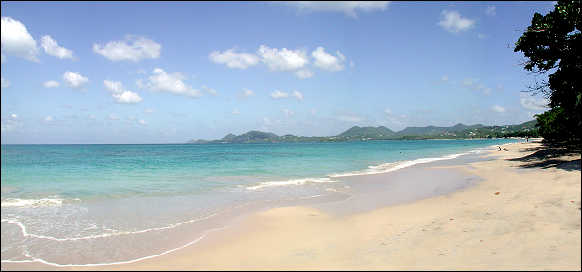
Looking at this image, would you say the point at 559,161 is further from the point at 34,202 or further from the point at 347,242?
the point at 34,202

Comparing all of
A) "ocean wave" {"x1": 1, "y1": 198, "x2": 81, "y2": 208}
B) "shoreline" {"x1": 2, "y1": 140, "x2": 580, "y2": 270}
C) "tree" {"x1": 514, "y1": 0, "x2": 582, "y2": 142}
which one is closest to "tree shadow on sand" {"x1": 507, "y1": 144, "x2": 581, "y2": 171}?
"tree" {"x1": 514, "y1": 0, "x2": 582, "y2": 142}

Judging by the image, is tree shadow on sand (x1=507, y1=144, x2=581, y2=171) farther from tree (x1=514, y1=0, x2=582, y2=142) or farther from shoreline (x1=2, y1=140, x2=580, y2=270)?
shoreline (x1=2, y1=140, x2=580, y2=270)

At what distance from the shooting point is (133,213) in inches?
380

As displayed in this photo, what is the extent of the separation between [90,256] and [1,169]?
11.1 ft

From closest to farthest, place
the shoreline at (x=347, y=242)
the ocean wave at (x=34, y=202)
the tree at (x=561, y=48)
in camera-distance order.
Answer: the shoreline at (x=347, y=242)
the ocean wave at (x=34, y=202)
the tree at (x=561, y=48)

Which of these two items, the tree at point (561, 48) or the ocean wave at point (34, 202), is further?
the tree at point (561, 48)

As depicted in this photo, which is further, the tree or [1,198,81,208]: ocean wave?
the tree

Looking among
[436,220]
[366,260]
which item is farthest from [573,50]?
[366,260]

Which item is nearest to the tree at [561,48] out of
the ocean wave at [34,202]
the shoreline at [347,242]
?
the shoreline at [347,242]

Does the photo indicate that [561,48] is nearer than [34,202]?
No

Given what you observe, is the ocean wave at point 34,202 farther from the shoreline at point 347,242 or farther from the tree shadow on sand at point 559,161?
the tree shadow on sand at point 559,161

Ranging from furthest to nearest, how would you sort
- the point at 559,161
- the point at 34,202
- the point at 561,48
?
1. the point at 559,161
2. the point at 561,48
3. the point at 34,202

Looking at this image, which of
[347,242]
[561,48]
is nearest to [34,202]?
[347,242]

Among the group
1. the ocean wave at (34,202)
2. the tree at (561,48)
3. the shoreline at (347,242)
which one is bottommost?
the shoreline at (347,242)
